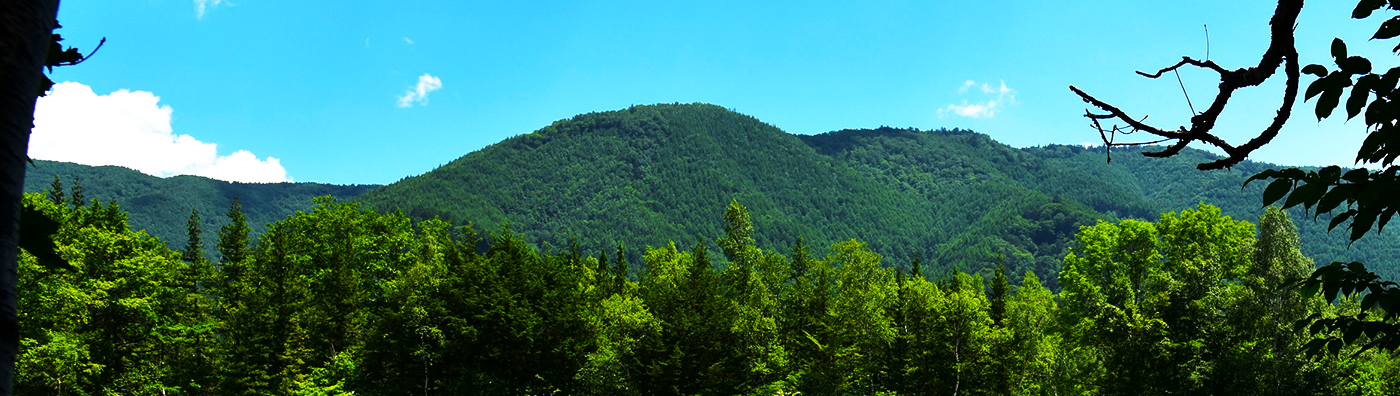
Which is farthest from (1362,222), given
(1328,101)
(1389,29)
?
(1389,29)

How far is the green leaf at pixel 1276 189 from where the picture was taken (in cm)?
278

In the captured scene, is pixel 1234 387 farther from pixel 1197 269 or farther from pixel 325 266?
pixel 325 266

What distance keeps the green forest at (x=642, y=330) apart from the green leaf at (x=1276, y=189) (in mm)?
23288

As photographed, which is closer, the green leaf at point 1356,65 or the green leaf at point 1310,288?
the green leaf at point 1356,65

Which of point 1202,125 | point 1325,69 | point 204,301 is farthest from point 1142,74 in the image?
point 204,301

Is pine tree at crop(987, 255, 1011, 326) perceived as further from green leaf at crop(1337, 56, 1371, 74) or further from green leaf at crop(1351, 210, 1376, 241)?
green leaf at crop(1337, 56, 1371, 74)

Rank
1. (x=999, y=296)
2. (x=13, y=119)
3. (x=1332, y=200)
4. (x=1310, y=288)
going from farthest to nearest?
1. (x=999, y=296)
2. (x=1310, y=288)
3. (x=1332, y=200)
4. (x=13, y=119)

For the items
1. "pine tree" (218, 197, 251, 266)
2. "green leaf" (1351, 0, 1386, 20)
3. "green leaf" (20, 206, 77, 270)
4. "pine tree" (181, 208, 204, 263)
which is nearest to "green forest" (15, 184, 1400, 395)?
"pine tree" (218, 197, 251, 266)

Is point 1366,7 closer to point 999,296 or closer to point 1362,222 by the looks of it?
point 1362,222

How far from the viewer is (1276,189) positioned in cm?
280

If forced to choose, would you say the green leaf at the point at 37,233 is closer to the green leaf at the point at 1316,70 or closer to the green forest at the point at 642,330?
the green leaf at the point at 1316,70

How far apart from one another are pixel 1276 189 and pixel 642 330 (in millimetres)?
26838

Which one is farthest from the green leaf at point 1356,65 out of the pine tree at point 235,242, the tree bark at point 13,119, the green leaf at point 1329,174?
the pine tree at point 235,242

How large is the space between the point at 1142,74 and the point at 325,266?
119 ft
